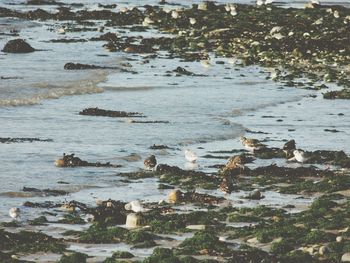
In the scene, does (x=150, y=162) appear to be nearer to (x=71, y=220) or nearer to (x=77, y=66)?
(x=71, y=220)

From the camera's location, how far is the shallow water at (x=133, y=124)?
45.6 ft

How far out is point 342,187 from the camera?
13125 millimetres

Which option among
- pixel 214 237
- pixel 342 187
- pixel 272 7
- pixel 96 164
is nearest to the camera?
pixel 214 237

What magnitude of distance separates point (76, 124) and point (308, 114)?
4655mm

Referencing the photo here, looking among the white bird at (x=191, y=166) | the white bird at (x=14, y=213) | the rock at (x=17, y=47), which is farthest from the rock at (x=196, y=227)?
the rock at (x=17, y=47)

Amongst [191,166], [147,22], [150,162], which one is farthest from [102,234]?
[147,22]

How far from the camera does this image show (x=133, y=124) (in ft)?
61.1

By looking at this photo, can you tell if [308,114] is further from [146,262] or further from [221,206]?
[146,262]

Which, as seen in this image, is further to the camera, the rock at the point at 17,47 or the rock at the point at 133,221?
the rock at the point at 17,47

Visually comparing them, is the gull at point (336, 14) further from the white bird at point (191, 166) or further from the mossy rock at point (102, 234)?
the mossy rock at point (102, 234)

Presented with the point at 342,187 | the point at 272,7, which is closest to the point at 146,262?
the point at 342,187

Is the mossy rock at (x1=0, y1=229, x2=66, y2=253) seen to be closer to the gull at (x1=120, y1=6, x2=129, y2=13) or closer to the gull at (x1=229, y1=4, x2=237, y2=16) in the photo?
the gull at (x1=229, y1=4, x2=237, y2=16)

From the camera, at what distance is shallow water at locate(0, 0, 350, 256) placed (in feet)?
45.6

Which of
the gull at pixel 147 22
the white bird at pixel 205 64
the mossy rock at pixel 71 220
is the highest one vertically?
the gull at pixel 147 22
